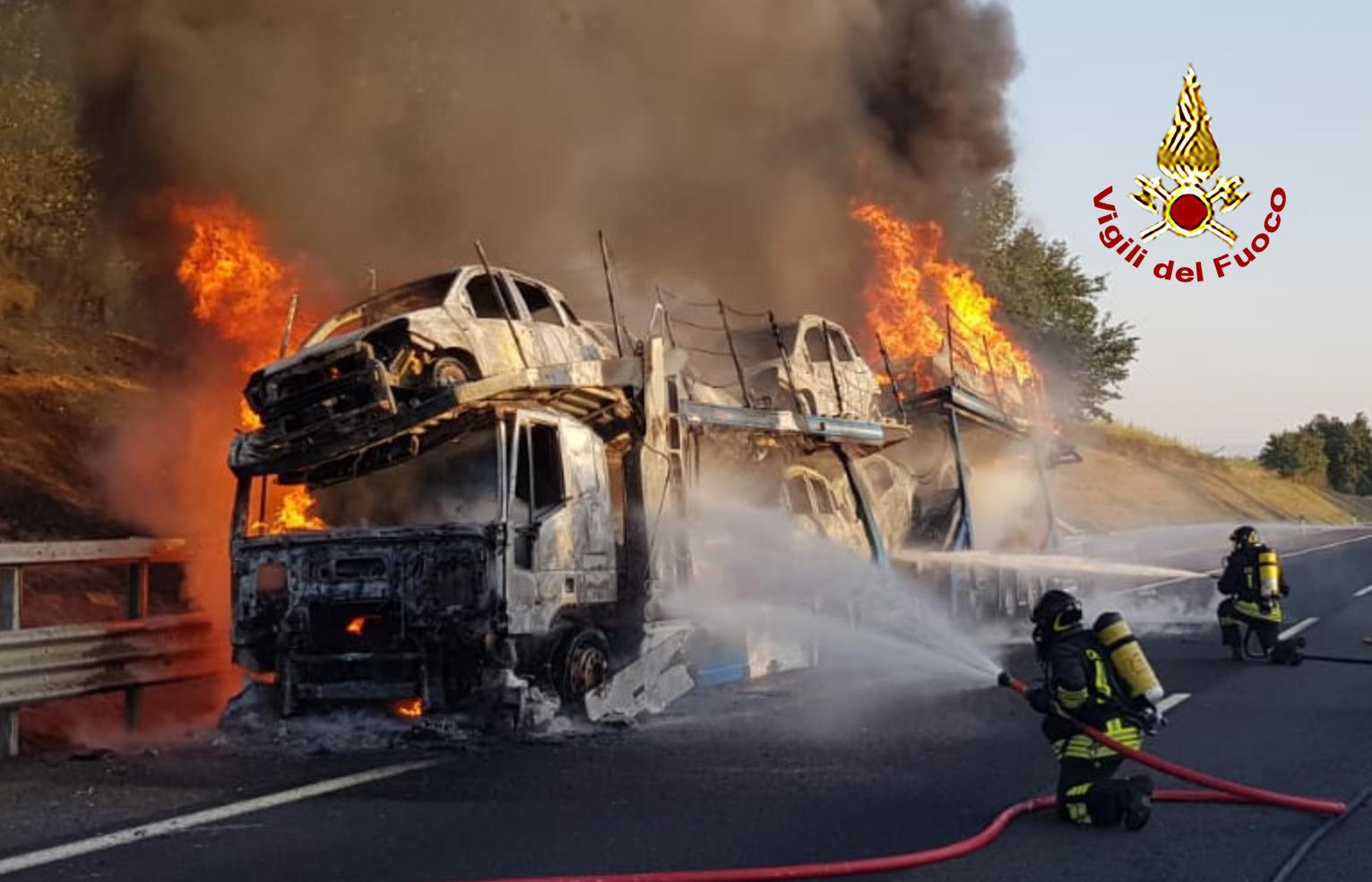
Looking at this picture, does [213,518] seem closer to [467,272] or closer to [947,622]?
[467,272]

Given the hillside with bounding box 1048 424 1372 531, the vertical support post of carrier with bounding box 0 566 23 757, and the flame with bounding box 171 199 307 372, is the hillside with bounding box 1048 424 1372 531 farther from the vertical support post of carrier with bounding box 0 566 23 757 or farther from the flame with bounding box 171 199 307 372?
the vertical support post of carrier with bounding box 0 566 23 757

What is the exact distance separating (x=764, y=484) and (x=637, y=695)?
3.28 m

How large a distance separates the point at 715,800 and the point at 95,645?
4.25 m

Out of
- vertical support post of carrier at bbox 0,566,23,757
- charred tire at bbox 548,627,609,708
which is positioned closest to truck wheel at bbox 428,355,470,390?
charred tire at bbox 548,627,609,708

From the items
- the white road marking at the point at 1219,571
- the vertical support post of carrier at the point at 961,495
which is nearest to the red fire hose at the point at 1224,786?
the vertical support post of carrier at the point at 961,495

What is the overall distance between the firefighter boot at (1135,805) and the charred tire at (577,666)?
3718 millimetres

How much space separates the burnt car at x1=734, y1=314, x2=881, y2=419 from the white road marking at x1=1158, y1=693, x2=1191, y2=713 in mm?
3984

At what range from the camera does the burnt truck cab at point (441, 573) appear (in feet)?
26.2

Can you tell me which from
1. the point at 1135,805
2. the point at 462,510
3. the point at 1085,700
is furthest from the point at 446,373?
the point at 1135,805

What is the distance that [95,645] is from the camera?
8.40 meters

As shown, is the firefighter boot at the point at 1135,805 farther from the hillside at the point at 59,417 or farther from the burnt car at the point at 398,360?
the hillside at the point at 59,417

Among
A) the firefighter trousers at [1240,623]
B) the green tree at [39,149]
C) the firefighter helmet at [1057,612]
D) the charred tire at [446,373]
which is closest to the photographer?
the firefighter helmet at [1057,612]

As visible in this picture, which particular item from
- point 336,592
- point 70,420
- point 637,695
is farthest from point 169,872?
point 70,420

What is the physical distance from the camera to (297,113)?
14.4 m
